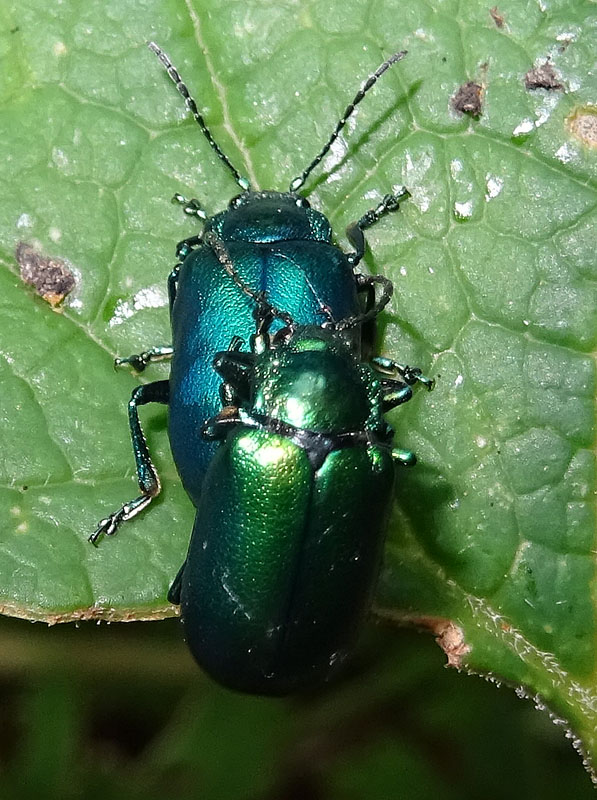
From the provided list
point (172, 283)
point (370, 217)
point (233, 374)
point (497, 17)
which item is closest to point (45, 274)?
point (172, 283)

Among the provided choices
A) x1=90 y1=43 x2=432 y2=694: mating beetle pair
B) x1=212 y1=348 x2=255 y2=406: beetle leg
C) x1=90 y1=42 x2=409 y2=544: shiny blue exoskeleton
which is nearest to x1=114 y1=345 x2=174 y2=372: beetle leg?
x1=90 y1=42 x2=409 y2=544: shiny blue exoskeleton

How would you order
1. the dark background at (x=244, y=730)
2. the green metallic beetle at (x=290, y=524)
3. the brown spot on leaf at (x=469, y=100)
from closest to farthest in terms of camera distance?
1. the green metallic beetle at (x=290, y=524)
2. the brown spot on leaf at (x=469, y=100)
3. the dark background at (x=244, y=730)

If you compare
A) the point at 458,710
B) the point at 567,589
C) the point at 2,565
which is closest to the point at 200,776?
the point at 458,710

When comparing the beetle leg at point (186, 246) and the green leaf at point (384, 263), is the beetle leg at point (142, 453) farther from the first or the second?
the beetle leg at point (186, 246)

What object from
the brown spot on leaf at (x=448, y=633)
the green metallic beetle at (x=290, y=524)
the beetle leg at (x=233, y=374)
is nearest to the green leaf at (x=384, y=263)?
the brown spot on leaf at (x=448, y=633)

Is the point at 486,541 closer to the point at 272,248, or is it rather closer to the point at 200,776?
the point at 272,248

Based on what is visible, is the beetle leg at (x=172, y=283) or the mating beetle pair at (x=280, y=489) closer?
the mating beetle pair at (x=280, y=489)

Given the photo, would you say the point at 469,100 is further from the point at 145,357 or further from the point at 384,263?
the point at 145,357
